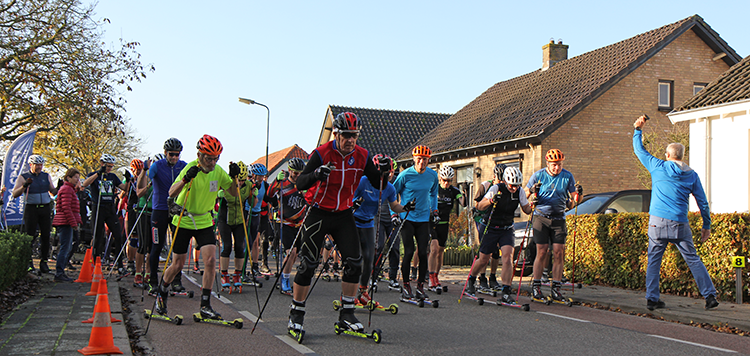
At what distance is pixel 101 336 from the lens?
17.6 feet

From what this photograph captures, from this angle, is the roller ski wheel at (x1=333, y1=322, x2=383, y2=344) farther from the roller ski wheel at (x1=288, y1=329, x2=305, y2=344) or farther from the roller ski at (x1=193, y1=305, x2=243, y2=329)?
the roller ski at (x1=193, y1=305, x2=243, y2=329)

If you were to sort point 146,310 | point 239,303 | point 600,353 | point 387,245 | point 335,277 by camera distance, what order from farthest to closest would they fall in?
point 335,277 → point 387,245 → point 239,303 → point 146,310 → point 600,353

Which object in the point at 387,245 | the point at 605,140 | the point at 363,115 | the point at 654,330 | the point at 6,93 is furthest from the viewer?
the point at 363,115

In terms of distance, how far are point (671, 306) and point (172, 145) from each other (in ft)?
22.8

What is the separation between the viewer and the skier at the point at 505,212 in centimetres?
951

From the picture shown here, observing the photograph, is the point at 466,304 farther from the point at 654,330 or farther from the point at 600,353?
the point at 600,353

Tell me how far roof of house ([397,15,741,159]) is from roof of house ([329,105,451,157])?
21.6 ft

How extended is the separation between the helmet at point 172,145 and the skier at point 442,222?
13.2 feet

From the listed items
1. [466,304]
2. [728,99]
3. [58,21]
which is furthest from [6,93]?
[728,99]

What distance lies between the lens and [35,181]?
12.1 meters

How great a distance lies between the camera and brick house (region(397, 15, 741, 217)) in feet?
72.0

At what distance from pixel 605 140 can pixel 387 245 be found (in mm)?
13751

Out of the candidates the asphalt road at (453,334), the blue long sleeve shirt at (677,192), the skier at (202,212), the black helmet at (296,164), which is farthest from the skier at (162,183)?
the blue long sleeve shirt at (677,192)

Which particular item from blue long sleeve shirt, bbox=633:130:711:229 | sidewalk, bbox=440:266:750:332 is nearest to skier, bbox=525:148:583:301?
sidewalk, bbox=440:266:750:332
